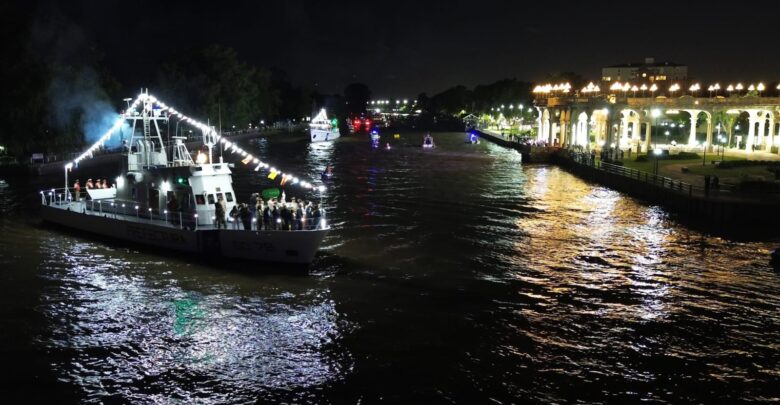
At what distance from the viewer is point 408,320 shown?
85.9ft

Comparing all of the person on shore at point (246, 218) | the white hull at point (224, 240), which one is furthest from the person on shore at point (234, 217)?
the white hull at point (224, 240)

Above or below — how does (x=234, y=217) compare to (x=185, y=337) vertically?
above

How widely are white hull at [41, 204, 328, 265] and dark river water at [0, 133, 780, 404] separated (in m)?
0.89

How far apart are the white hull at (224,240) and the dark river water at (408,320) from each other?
89cm

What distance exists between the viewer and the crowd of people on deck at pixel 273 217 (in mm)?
33344

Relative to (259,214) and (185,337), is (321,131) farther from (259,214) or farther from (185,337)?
(185,337)

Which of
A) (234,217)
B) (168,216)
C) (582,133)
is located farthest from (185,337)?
(582,133)

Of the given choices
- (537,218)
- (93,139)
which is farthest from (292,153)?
(537,218)

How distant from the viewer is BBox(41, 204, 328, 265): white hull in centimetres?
3291

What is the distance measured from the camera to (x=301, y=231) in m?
32.6

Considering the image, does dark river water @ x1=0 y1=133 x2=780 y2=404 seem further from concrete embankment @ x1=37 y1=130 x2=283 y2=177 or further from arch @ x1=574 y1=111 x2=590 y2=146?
arch @ x1=574 y1=111 x2=590 y2=146

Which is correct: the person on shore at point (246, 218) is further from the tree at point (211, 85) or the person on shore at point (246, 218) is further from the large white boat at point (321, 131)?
the large white boat at point (321, 131)

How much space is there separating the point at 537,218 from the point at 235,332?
30.6 m

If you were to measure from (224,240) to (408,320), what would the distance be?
42.3 feet
